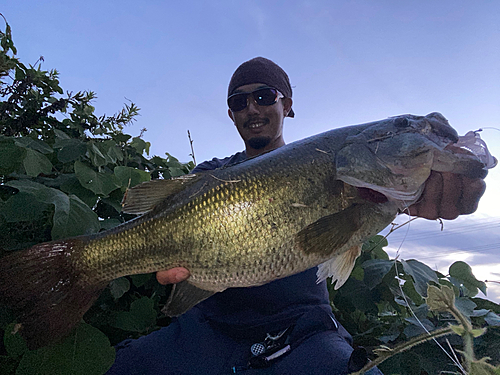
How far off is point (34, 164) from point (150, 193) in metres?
1.03

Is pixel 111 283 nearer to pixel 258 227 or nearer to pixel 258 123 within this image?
pixel 258 227

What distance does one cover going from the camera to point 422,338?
1.12 meters

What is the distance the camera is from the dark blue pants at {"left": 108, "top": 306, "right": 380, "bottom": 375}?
7.16ft

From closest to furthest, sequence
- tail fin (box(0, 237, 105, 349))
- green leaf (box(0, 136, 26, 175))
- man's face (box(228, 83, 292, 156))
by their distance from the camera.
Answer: tail fin (box(0, 237, 105, 349)) → green leaf (box(0, 136, 26, 175)) → man's face (box(228, 83, 292, 156))

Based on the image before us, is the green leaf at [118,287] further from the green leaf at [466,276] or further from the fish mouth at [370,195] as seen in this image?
the green leaf at [466,276]

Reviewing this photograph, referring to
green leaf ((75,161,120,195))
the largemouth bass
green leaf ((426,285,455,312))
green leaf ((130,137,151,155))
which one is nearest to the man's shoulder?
green leaf ((130,137,151,155))

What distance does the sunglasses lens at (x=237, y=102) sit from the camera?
3.71m

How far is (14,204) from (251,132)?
96.1 inches

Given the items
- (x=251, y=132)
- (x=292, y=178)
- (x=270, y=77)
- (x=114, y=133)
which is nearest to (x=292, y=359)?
(x=292, y=178)

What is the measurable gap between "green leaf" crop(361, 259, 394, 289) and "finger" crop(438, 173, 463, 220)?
1.81 feet

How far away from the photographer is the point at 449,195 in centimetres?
200

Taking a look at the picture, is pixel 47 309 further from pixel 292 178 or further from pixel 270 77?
pixel 270 77

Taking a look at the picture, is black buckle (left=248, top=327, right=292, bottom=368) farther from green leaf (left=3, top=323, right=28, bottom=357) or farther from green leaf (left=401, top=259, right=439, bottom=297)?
green leaf (left=3, top=323, right=28, bottom=357)

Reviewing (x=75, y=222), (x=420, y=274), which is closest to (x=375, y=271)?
(x=420, y=274)
